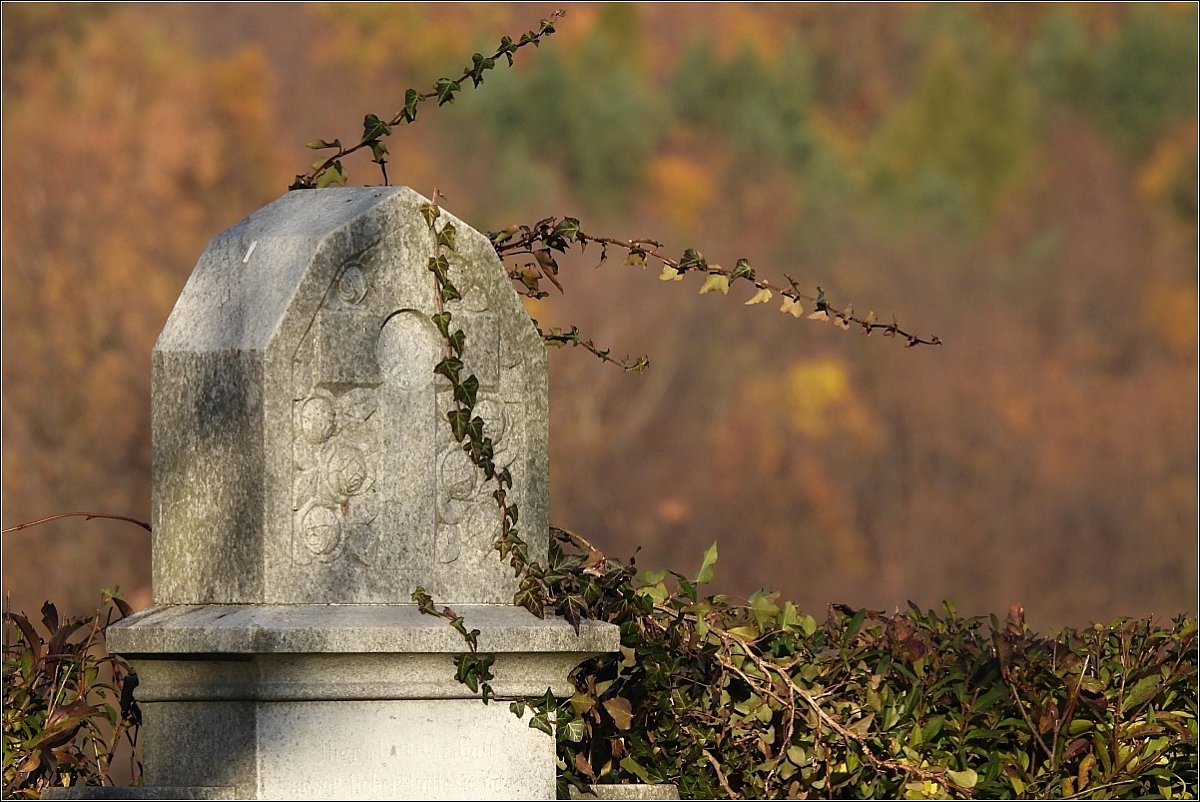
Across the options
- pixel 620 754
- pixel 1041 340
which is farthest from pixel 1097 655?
pixel 1041 340

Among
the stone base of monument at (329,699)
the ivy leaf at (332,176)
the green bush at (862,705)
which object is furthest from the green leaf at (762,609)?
the ivy leaf at (332,176)

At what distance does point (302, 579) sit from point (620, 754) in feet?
2.86

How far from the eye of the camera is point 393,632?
2654 millimetres

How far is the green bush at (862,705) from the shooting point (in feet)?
10.8

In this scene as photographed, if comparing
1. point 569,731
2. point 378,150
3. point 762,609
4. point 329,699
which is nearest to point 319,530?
A: point 329,699

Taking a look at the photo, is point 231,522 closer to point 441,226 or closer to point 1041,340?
point 441,226

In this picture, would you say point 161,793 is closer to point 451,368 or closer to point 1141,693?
point 451,368

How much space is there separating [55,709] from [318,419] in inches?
41.5

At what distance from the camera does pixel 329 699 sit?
2674 mm

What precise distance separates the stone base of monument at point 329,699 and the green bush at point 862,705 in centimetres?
40

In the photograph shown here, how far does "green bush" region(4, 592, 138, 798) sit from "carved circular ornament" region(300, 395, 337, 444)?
839mm

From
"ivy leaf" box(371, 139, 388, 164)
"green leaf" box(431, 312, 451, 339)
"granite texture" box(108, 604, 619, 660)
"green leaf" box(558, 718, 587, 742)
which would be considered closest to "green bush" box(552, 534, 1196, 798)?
"green leaf" box(558, 718, 587, 742)

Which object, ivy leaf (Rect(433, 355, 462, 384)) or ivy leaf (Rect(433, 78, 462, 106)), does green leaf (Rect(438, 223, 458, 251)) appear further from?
ivy leaf (Rect(433, 78, 462, 106))

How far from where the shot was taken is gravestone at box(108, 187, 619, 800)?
2672 mm
